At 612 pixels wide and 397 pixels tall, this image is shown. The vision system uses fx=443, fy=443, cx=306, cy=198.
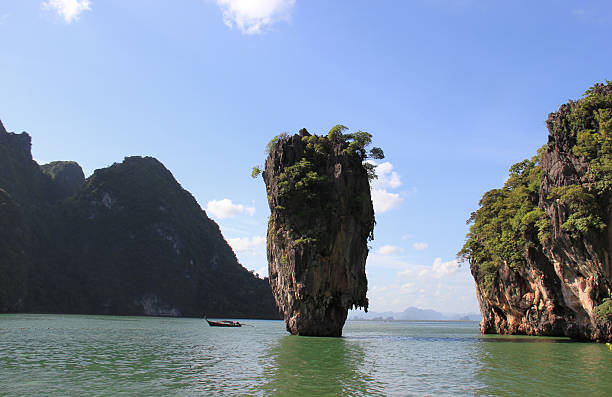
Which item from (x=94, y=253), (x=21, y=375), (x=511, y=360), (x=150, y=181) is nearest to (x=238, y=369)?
(x=21, y=375)

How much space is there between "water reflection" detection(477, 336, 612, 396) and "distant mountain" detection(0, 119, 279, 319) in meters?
108

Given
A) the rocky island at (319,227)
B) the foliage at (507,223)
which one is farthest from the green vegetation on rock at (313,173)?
the foliage at (507,223)

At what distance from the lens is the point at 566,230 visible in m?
27.8

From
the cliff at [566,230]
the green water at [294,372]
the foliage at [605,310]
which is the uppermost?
the cliff at [566,230]

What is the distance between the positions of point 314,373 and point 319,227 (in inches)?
798

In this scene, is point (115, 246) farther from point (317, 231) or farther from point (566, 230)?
point (566, 230)

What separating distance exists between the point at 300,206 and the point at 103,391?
25.1 m

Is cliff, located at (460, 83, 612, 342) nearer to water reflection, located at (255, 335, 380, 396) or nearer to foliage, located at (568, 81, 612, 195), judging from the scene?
foliage, located at (568, 81, 612, 195)

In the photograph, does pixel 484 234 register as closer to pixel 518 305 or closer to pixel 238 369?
pixel 518 305

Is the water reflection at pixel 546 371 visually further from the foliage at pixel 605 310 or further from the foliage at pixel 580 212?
the foliage at pixel 580 212

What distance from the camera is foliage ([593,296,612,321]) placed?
2591 centimetres

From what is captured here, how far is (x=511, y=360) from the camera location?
21.4 m

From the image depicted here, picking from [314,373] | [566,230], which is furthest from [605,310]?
[314,373]

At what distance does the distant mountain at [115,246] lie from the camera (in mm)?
113312
